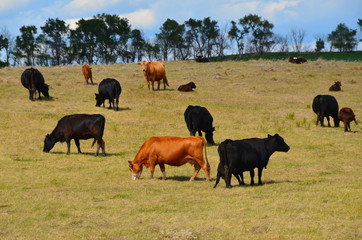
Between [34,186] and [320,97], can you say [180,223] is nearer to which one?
[34,186]

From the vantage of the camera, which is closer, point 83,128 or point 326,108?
point 83,128

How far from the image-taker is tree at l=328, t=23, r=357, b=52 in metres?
120

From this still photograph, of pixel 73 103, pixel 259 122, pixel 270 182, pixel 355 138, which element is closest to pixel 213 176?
pixel 270 182

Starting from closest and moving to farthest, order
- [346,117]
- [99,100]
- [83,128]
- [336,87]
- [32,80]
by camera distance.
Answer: [83,128], [346,117], [99,100], [32,80], [336,87]

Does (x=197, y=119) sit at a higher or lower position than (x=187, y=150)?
higher

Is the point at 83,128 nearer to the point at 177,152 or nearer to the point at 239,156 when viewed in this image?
the point at 177,152

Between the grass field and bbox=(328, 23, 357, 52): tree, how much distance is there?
94.5 metres

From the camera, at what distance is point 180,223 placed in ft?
28.0

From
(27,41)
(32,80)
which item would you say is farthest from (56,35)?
(32,80)

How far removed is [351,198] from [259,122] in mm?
16428

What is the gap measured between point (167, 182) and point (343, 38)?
394ft

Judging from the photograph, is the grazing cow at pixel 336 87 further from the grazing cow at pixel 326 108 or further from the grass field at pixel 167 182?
the grazing cow at pixel 326 108

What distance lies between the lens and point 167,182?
13008 millimetres

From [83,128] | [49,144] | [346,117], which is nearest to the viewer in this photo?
[83,128]
